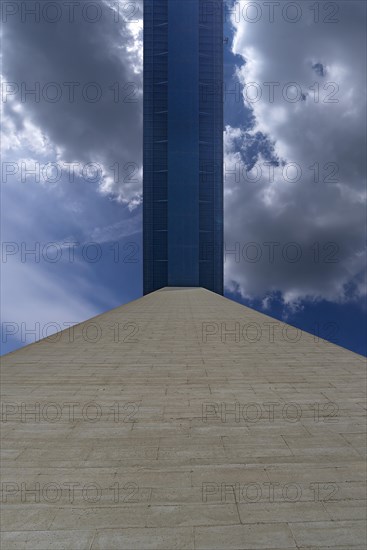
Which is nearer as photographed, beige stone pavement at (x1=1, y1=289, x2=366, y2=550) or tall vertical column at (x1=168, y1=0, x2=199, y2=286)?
beige stone pavement at (x1=1, y1=289, x2=366, y2=550)

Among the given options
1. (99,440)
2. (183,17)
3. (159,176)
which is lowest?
(99,440)

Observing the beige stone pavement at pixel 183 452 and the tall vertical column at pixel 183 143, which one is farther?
the tall vertical column at pixel 183 143

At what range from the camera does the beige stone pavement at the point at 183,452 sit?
12.4 ft

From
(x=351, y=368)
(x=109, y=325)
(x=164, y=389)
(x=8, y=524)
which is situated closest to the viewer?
(x=8, y=524)

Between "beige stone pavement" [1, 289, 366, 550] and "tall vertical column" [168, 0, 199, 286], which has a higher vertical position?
"tall vertical column" [168, 0, 199, 286]

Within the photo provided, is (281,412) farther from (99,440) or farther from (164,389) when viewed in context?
(99,440)

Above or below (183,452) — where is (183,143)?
above

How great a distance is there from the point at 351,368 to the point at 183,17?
52.5 m

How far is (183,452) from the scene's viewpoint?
4957 millimetres

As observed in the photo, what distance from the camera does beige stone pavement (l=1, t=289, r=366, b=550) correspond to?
3.78 metres

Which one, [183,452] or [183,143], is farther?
[183,143]

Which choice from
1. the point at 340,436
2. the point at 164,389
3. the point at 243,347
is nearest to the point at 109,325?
the point at 243,347

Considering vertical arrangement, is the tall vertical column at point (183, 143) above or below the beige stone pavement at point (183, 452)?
above

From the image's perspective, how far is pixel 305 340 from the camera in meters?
11.1
